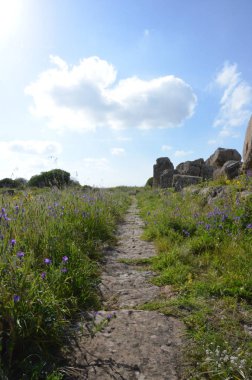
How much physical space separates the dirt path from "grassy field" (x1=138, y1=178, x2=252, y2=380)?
6.5 inches

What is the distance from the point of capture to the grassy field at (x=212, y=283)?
2.46 m

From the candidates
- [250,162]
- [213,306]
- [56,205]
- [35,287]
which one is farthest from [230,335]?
[250,162]

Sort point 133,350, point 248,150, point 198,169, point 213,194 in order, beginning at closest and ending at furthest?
1. point 133,350
2. point 213,194
3. point 248,150
4. point 198,169

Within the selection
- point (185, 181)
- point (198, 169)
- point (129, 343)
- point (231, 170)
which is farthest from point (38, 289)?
point (198, 169)

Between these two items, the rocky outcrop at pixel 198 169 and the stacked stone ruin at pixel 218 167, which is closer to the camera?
the stacked stone ruin at pixel 218 167

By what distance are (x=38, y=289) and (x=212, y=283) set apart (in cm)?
222

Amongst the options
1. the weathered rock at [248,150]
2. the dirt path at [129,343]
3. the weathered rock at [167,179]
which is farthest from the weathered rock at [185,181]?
the dirt path at [129,343]

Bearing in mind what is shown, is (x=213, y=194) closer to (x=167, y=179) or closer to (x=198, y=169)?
(x=198, y=169)

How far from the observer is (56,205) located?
6254 mm

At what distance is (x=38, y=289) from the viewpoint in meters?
2.89

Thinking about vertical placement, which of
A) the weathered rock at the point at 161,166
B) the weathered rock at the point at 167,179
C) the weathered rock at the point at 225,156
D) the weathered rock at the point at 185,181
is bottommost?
the weathered rock at the point at 185,181

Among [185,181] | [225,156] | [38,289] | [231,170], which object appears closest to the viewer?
[38,289]

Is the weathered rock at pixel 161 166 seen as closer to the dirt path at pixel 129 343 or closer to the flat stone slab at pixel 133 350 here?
the dirt path at pixel 129 343

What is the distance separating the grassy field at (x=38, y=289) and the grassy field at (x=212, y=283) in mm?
944
